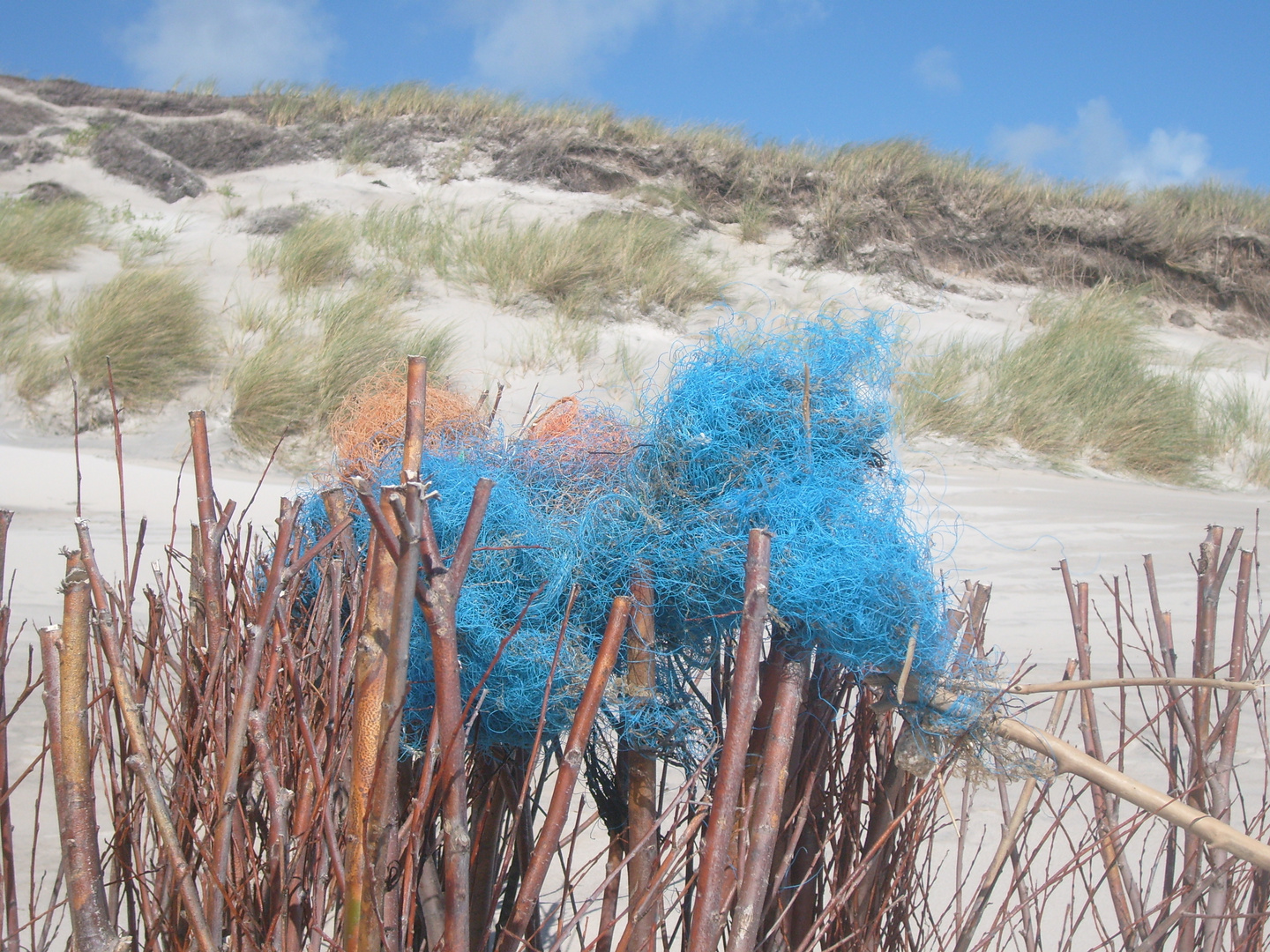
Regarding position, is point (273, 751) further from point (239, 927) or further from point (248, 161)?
point (248, 161)

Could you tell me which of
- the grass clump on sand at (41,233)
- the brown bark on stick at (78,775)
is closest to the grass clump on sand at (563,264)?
the grass clump on sand at (41,233)

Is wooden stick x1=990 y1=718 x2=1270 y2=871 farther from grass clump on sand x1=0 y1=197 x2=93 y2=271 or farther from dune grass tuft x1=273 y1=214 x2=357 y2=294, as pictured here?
grass clump on sand x1=0 y1=197 x2=93 y2=271

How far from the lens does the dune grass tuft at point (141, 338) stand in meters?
7.78

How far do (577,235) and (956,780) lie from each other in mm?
8874

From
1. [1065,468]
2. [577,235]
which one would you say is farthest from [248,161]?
[1065,468]

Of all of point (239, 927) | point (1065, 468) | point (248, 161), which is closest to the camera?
point (239, 927)

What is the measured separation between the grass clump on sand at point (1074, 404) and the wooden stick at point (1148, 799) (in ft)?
25.1

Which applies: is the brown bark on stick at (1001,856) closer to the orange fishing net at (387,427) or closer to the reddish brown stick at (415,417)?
the reddish brown stick at (415,417)

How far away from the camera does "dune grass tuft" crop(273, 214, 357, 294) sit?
9844 mm

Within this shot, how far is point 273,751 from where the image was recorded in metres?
1.18

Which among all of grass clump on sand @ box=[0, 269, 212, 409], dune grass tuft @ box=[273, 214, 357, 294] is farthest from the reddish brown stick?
dune grass tuft @ box=[273, 214, 357, 294]

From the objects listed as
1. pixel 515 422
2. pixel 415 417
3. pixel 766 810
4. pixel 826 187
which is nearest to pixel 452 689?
pixel 415 417

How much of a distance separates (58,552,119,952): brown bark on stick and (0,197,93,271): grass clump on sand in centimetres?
1066

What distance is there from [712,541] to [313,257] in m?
9.79
